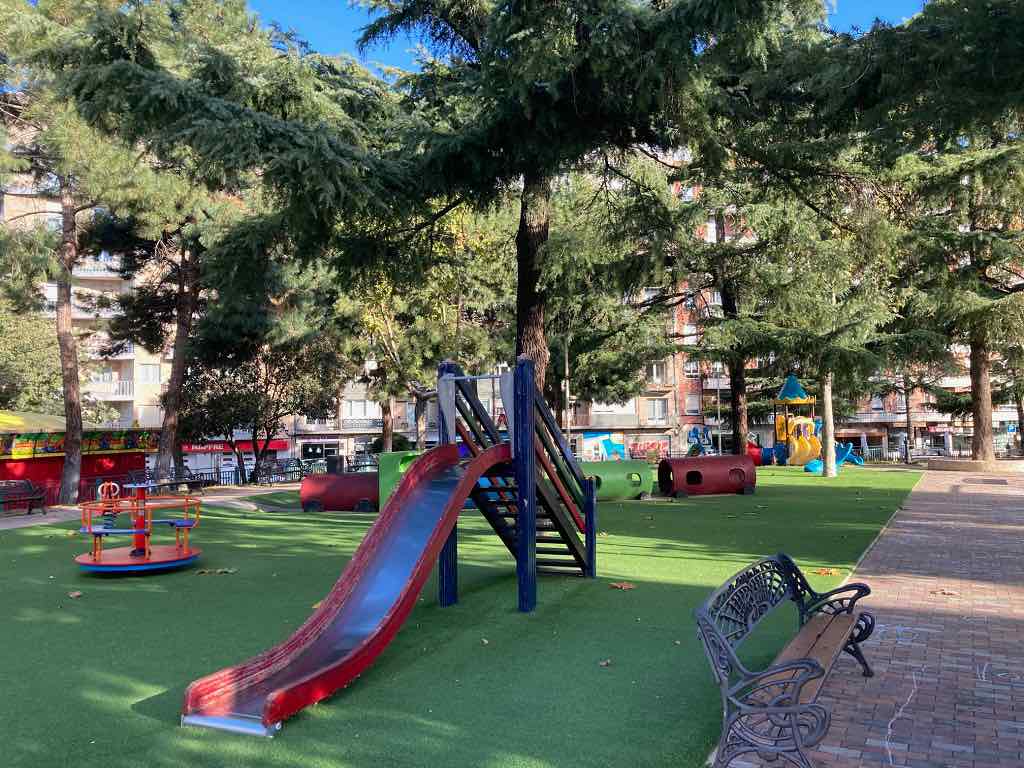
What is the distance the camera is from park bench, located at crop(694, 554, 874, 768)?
365cm

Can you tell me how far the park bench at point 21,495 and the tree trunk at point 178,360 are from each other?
423 cm

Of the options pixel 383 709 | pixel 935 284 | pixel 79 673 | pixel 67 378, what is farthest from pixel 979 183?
pixel 67 378

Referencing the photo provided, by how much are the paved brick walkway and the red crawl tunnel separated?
8026mm

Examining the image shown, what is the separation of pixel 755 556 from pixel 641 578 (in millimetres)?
2134

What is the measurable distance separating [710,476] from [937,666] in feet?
46.0

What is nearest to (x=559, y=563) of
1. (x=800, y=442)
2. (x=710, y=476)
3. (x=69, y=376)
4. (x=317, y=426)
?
(x=710, y=476)

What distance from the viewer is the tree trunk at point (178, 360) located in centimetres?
2297

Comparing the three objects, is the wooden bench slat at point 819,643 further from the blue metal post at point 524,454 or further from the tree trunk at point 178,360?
the tree trunk at point 178,360

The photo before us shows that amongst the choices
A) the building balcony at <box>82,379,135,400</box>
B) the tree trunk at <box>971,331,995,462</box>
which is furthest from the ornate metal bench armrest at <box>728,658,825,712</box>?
the building balcony at <box>82,379,135,400</box>

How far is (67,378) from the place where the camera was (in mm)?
19938

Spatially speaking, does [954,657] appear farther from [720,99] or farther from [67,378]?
[67,378]

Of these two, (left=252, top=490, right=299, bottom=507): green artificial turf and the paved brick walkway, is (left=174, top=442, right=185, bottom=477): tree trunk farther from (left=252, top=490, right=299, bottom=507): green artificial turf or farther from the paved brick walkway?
the paved brick walkway

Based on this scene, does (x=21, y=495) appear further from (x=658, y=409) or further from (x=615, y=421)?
(x=658, y=409)

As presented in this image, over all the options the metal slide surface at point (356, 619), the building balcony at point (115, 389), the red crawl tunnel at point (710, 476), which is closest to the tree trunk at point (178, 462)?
the red crawl tunnel at point (710, 476)
